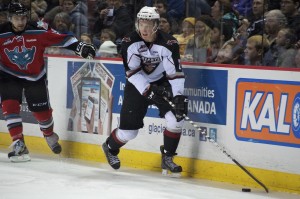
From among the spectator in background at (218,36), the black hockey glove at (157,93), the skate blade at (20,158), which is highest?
the spectator in background at (218,36)

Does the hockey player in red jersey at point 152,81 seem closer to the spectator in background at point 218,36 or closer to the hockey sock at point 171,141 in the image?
the hockey sock at point 171,141

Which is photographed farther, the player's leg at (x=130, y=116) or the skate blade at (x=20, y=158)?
the skate blade at (x=20, y=158)

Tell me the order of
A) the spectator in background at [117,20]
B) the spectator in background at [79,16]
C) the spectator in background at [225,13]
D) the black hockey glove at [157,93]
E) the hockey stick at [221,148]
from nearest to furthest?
Result: the hockey stick at [221,148]
the black hockey glove at [157,93]
the spectator in background at [225,13]
the spectator in background at [117,20]
the spectator in background at [79,16]

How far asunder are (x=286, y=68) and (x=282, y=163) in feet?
2.46

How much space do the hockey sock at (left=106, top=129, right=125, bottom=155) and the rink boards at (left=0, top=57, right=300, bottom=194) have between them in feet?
1.19

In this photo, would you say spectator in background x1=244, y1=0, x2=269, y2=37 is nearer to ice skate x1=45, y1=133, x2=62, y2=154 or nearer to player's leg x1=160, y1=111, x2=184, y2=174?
player's leg x1=160, y1=111, x2=184, y2=174

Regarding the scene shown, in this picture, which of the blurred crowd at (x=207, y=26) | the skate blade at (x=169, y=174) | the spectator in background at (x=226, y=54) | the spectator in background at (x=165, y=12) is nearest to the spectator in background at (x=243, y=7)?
the blurred crowd at (x=207, y=26)

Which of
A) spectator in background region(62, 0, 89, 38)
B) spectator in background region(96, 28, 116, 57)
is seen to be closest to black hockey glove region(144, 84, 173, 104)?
spectator in background region(96, 28, 116, 57)

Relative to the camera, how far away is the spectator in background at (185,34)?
8305 mm

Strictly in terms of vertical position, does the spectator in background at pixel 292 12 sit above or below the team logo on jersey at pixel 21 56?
above

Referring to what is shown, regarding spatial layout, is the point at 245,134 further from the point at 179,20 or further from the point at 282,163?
the point at 179,20

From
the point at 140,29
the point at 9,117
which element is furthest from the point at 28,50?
the point at 140,29

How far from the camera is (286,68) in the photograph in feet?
23.5

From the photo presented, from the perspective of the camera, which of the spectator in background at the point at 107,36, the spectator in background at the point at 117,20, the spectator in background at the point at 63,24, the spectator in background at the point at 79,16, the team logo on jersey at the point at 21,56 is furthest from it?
the spectator in background at the point at 63,24
